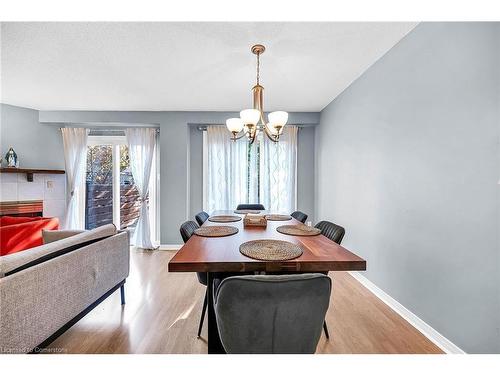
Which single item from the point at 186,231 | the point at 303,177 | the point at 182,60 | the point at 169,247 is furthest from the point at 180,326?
the point at 303,177

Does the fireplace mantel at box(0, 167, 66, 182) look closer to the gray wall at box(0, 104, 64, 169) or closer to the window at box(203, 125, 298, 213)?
the gray wall at box(0, 104, 64, 169)

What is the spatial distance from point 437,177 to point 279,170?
245 centimetres

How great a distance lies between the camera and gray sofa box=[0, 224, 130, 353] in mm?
1029

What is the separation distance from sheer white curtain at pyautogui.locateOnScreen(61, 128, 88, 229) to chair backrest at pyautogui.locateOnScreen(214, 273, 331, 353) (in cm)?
430

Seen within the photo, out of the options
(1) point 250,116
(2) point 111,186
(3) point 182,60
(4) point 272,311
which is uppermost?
(3) point 182,60

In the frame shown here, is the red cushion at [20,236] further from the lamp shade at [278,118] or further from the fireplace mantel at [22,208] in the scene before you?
the lamp shade at [278,118]

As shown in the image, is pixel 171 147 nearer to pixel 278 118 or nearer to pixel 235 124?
pixel 235 124

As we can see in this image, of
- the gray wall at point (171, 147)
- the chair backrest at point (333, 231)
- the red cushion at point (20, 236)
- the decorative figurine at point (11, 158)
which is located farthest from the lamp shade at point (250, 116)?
the decorative figurine at point (11, 158)

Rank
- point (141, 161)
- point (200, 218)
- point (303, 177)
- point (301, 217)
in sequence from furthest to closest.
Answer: point (303, 177), point (141, 161), point (301, 217), point (200, 218)

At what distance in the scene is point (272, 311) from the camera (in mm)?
790

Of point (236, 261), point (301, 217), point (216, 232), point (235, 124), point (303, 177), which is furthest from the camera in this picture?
point (303, 177)

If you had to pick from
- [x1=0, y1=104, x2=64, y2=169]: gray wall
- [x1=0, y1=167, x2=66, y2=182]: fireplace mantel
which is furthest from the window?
[x1=0, y1=104, x2=64, y2=169]: gray wall

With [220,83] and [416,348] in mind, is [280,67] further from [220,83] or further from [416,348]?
[416,348]
